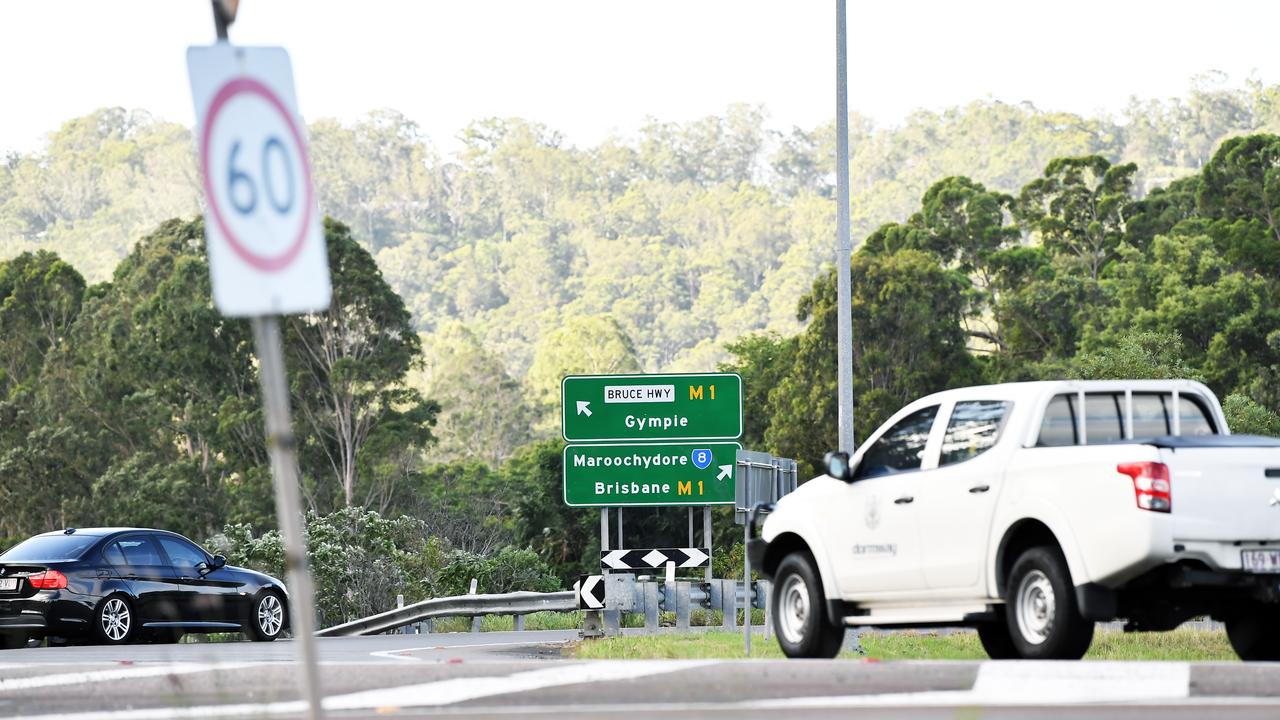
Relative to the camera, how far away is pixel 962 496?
1327 cm

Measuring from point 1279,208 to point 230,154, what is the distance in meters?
68.5

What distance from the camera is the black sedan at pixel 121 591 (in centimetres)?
2256

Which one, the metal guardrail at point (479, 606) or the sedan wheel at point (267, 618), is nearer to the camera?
the sedan wheel at point (267, 618)

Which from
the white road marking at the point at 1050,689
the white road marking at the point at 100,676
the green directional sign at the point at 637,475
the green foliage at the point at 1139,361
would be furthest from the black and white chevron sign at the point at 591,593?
the green foliage at the point at 1139,361

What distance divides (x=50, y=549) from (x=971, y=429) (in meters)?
12.9

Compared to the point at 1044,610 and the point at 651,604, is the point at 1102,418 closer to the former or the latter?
the point at 1044,610

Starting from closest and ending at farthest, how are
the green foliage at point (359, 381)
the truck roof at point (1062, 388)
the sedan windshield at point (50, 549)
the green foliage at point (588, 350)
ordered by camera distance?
the truck roof at point (1062, 388) → the sedan windshield at point (50, 549) → the green foliage at point (359, 381) → the green foliage at point (588, 350)

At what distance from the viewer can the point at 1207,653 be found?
20.2 metres

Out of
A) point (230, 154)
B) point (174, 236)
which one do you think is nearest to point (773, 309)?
point (174, 236)

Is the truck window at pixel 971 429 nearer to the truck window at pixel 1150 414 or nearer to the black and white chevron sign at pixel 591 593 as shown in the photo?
the truck window at pixel 1150 414

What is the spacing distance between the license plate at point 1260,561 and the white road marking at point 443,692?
3.22m

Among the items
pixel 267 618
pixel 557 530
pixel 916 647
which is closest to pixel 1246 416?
pixel 557 530

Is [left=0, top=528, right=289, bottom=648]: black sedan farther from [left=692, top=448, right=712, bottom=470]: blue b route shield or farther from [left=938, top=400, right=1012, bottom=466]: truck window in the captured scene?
[left=938, top=400, right=1012, bottom=466]: truck window

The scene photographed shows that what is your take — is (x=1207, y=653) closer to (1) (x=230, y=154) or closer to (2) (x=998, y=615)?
(2) (x=998, y=615)
